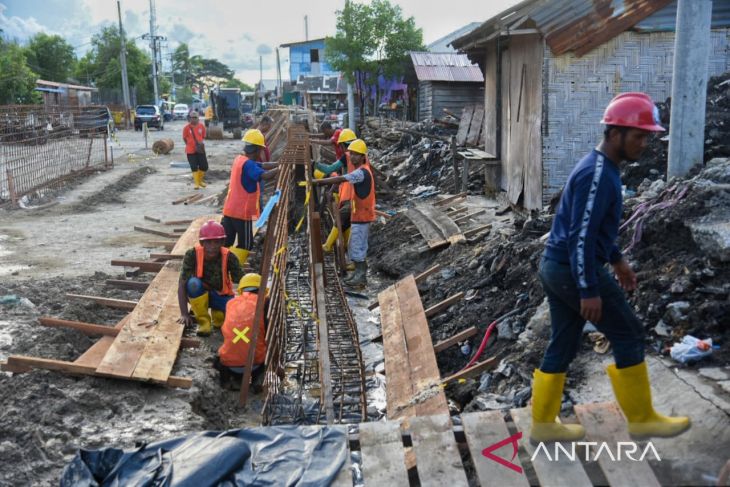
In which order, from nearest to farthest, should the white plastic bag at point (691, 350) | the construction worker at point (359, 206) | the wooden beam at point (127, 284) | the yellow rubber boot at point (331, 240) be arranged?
the white plastic bag at point (691, 350) < the wooden beam at point (127, 284) < the construction worker at point (359, 206) < the yellow rubber boot at point (331, 240)

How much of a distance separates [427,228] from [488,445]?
266 inches

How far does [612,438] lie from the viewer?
3527mm

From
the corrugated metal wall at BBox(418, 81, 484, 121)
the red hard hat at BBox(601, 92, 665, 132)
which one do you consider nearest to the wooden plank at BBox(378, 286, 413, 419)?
the red hard hat at BBox(601, 92, 665, 132)

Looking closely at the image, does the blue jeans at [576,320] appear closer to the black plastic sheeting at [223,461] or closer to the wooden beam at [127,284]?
the black plastic sheeting at [223,461]

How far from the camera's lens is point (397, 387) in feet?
19.5

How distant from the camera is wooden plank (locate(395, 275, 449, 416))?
5.34 meters

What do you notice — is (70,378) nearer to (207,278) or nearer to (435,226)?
(207,278)

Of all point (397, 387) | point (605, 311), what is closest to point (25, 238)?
point (397, 387)

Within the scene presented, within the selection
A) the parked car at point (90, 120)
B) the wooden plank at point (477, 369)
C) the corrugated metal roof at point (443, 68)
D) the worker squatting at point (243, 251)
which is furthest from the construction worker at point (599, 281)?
the corrugated metal roof at point (443, 68)

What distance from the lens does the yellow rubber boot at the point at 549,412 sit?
11.5 feet

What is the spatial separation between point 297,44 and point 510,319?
2628 inches

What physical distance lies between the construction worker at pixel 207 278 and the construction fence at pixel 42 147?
362 inches

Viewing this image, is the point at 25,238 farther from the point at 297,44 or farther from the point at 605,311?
the point at 297,44

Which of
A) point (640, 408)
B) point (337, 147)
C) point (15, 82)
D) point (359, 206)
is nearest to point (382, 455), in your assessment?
point (640, 408)
